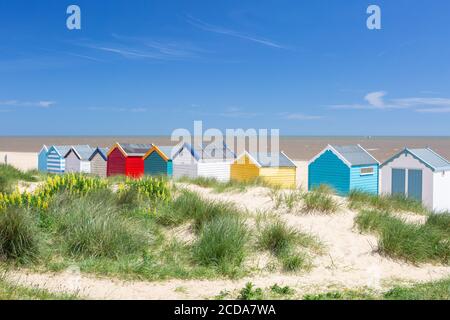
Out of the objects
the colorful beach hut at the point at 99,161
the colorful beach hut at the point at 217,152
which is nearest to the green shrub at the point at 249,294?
the colorful beach hut at the point at 217,152

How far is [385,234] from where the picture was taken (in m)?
8.23

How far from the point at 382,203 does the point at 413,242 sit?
10.4ft

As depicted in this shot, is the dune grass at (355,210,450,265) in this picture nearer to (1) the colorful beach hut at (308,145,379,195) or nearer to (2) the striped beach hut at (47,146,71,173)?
(1) the colorful beach hut at (308,145,379,195)

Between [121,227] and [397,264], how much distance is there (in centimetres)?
454

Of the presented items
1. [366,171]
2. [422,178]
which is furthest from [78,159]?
[422,178]

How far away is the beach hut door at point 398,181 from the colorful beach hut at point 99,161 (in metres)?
11.3

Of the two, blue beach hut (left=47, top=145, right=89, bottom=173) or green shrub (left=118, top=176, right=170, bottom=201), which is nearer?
green shrub (left=118, top=176, right=170, bottom=201)

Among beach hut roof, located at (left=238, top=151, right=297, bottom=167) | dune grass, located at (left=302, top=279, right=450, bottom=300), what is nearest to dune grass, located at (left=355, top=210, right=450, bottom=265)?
dune grass, located at (left=302, top=279, right=450, bottom=300)

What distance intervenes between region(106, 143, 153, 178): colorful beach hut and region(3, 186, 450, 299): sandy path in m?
9.72

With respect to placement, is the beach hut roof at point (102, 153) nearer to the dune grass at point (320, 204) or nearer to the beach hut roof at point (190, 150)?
the beach hut roof at point (190, 150)

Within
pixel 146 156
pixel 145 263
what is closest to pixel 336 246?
pixel 145 263

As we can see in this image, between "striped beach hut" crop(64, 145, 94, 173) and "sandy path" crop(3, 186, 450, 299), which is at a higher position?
"striped beach hut" crop(64, 145, 94, 173)

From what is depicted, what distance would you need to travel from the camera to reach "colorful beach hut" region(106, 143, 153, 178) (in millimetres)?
18281

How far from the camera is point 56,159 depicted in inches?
874
